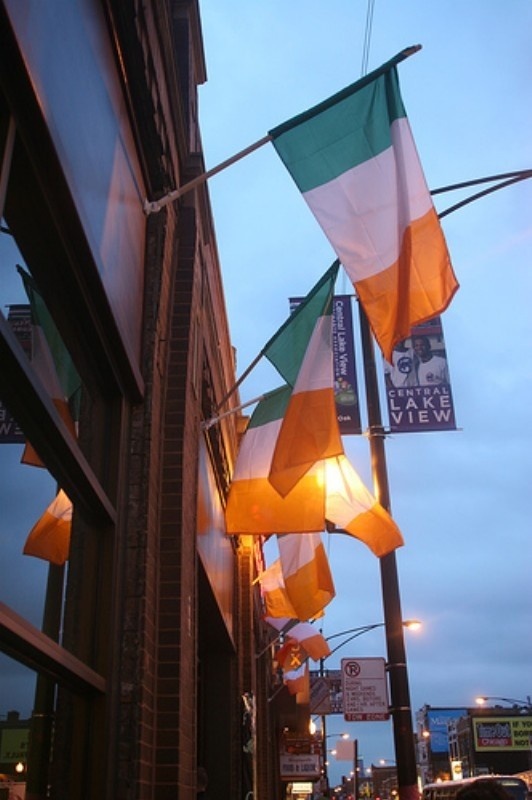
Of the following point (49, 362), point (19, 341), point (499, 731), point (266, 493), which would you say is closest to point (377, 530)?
point (266, 493)

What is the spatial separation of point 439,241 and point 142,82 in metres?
2.24

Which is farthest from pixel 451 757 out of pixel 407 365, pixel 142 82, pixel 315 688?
pixel 142 82

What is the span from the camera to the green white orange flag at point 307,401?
248 inches

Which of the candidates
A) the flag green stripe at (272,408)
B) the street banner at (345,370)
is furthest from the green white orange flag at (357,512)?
the street banner at (345,370)

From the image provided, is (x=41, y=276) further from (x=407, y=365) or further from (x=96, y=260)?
(x=407, y=365)

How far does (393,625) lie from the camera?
888 cm

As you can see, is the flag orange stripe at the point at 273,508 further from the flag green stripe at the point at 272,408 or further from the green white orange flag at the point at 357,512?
the flag green stripe at the point at 272,408

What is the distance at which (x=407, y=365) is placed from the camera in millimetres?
10945

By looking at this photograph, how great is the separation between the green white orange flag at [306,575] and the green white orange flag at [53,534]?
17.5 ft

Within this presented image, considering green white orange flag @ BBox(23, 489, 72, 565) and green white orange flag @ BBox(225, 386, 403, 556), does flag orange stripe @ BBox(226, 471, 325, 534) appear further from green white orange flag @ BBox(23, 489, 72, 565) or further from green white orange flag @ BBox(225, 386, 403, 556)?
green white orange flag @ BBox(23, 489, 72, 565)

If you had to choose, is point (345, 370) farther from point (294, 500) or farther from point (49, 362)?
point (49, 362)

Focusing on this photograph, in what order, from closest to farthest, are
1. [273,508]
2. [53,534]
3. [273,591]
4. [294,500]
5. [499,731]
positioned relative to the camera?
[53,534] < [294,500] < [273,508] < [273,591] < [499,731]

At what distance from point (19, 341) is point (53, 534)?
3.18 feet

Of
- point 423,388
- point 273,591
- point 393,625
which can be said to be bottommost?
point 393,625
